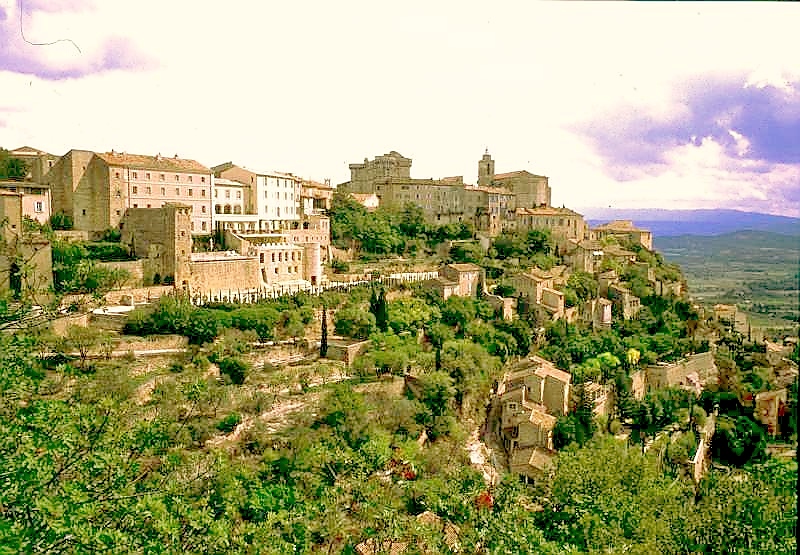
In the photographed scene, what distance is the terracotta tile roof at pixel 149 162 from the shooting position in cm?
2234

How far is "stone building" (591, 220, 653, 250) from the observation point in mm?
39406

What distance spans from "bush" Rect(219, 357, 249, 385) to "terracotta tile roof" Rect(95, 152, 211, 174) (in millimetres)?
9574

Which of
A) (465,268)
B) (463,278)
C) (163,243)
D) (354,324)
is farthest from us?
(465,268)

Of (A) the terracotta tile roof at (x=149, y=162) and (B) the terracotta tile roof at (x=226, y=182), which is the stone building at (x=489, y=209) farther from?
(A) the terracotta tile roof at (x=149, y=162)

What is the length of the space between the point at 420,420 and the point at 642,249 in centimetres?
2521

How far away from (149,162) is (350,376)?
11490 mm

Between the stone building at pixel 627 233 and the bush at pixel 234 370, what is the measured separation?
1113 inches

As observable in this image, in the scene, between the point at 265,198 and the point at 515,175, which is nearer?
the point at 265,198

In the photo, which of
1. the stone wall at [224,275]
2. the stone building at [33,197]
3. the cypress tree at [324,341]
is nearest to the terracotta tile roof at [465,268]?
the cypress tree at [324,341]

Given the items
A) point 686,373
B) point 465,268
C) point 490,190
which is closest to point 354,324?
point 465,268

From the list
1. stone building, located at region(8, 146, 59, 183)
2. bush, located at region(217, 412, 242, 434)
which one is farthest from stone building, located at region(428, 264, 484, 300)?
stone building, located at region(8, 146, 59, 183)

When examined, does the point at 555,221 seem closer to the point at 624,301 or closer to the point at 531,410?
the point at 624,301

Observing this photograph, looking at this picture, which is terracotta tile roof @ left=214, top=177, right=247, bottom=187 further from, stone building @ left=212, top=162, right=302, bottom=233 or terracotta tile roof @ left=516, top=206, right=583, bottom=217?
terracotta tile roof @ left=516, top=206, right=583, bottom=217

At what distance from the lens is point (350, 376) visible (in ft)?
61.5
